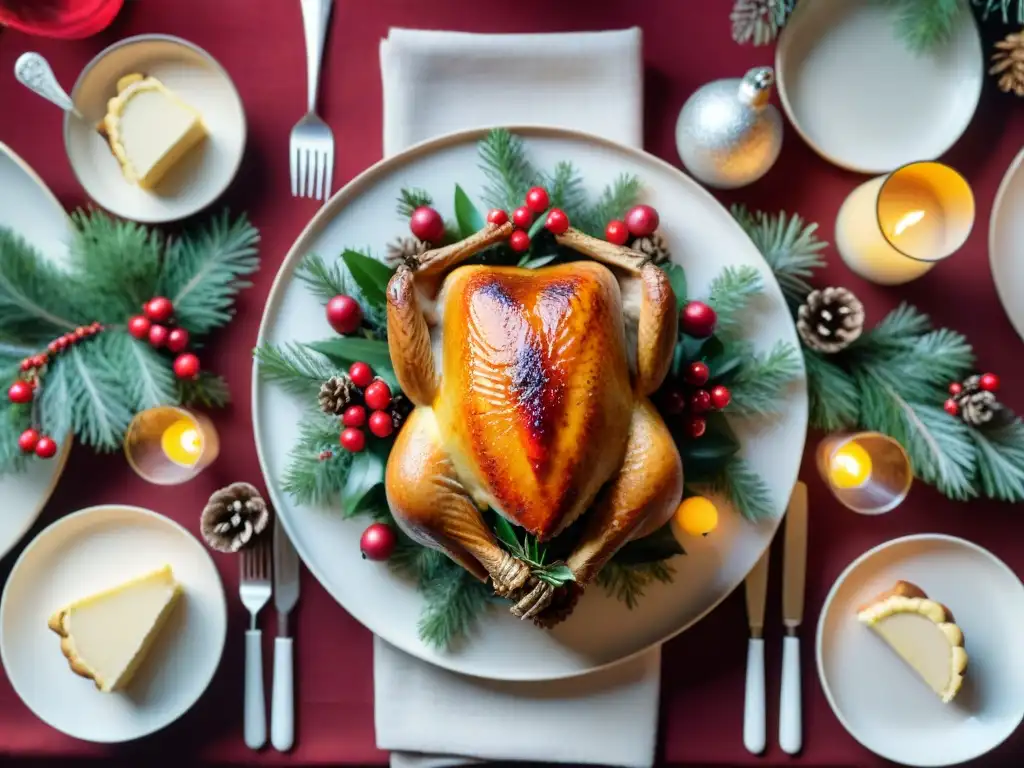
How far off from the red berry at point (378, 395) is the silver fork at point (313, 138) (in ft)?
1.23

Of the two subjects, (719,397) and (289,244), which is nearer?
(719,397)

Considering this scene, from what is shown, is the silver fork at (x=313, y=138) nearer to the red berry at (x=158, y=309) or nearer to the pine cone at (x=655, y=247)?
the red berry at (x=158, y=309)

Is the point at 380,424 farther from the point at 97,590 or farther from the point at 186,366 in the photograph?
the point at 97,590

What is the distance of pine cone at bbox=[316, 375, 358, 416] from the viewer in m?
1.00

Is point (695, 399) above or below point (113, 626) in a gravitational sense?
above

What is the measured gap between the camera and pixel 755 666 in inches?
45.3

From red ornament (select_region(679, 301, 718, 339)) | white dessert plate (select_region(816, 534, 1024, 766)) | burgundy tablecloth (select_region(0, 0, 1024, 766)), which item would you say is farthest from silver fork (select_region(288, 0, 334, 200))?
white dessert plate (select_region(816, 534, 1024, 766))

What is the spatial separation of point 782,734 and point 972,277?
757 mm

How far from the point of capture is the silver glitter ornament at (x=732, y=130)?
3.40 ft

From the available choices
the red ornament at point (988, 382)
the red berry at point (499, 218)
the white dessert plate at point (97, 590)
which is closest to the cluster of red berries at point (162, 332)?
the white dessert plate at point (97, 590)

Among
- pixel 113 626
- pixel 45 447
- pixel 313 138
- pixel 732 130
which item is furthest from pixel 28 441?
pixel 732 130

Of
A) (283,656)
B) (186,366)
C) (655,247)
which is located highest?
(655,247)

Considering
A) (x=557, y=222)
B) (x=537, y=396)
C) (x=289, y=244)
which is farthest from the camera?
(x=289, y=244)

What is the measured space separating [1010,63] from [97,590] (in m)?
1.58
